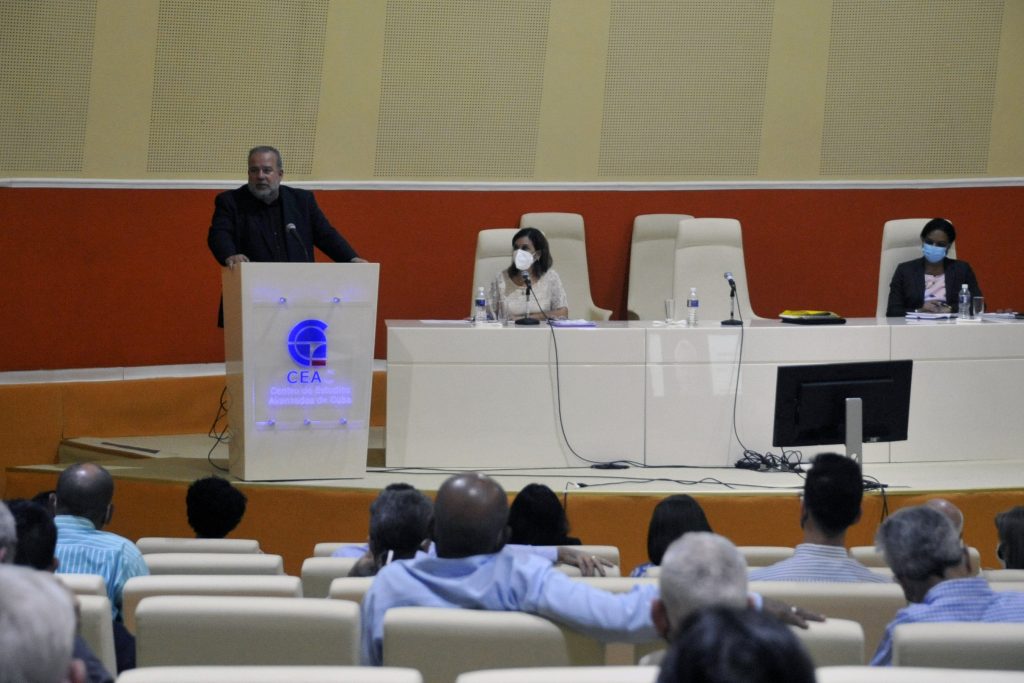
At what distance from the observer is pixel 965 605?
95.8 inches

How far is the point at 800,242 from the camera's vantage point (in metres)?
8.27

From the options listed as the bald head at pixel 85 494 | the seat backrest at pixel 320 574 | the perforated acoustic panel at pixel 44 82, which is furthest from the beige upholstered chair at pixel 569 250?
the seat backrest at pixel 320 574

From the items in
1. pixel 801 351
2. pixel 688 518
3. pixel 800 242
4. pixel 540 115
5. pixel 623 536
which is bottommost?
pixel 623 536

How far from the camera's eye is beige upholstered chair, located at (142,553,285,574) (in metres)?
2.92

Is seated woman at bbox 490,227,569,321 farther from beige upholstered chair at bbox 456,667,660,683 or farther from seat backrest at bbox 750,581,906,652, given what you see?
beige upholstered chair at bbox 456,667,660,683

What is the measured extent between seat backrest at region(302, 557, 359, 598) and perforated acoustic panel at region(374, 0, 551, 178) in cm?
493

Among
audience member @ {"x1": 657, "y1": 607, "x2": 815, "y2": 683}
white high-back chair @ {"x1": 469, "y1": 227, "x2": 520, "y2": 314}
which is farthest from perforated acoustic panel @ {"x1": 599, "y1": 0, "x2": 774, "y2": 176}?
audience member @ {"x1": 657, "y1": 607, "x2": 815, "y2": 683}

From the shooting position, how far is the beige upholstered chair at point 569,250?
7551 millimetres

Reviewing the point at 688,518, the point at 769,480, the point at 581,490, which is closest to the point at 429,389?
the point at 581,490

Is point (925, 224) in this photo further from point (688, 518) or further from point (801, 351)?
point (688, 518)

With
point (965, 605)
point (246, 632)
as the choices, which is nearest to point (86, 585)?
point (246, 632)

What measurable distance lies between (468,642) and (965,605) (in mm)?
1014

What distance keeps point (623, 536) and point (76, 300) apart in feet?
12.0

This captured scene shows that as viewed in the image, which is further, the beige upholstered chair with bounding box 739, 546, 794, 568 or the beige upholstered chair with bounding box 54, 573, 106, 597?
the beige upholstered chair with bounding box 739, 546, 794, 568
